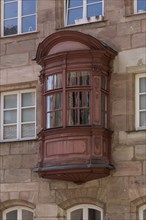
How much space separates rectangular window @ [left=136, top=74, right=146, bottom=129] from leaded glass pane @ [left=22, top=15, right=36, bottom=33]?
388 cm

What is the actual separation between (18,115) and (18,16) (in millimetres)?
2913

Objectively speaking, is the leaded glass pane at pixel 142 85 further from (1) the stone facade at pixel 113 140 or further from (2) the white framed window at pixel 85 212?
(2) the white framed window at pixel 85 212

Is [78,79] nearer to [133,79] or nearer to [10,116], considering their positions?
[133,79]

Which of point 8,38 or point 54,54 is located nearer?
point 54,54

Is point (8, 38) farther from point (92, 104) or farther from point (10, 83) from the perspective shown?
point (92, 104)

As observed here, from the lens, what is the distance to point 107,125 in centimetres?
2050

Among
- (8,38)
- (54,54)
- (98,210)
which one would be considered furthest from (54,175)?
(8,38)

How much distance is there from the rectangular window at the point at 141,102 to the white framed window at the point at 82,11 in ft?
6.97

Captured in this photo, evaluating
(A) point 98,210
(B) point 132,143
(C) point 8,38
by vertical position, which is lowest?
(A) point 98,210

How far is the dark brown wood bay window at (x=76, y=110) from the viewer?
20000 mm

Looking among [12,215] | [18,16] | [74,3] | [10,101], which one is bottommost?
[12,215]

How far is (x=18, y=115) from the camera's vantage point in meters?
22.2

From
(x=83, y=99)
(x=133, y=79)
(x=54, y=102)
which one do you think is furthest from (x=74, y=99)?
(x=133, y=79)

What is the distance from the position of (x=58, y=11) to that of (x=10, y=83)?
243 cm
